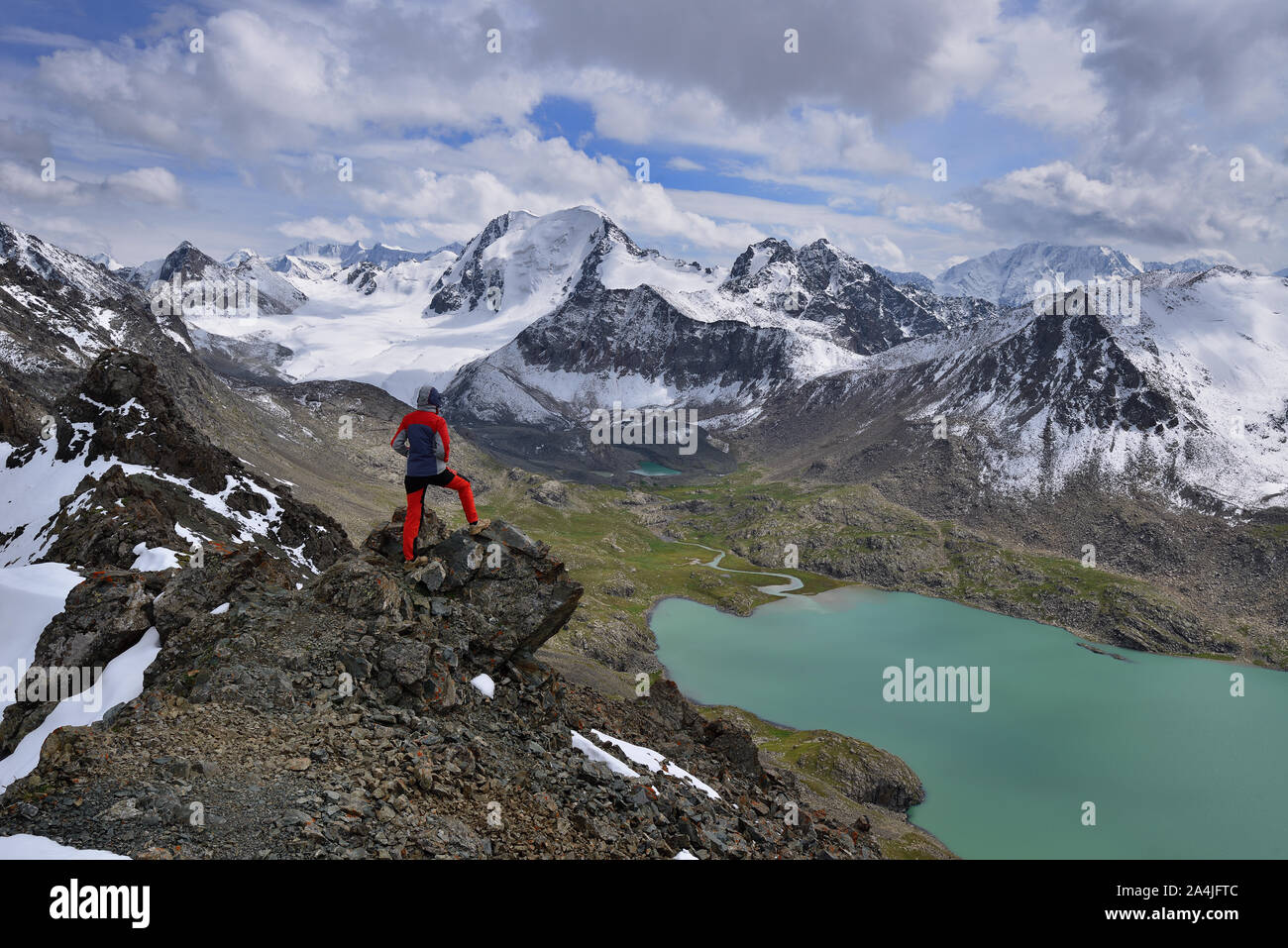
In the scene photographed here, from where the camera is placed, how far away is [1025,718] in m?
91.1

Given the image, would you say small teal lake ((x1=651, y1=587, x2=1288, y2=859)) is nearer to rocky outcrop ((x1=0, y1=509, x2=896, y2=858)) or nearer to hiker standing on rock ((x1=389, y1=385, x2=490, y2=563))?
rocky outcrop ((x1=0, y1=509, x2=896, y2=858))

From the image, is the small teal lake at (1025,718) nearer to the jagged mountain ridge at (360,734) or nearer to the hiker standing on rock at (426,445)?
the jagged mountain ridge at (360,734)

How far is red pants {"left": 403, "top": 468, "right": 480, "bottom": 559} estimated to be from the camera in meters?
21.0

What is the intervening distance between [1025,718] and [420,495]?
94.6 metres

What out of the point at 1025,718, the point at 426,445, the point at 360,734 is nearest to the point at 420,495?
the point at 426,445

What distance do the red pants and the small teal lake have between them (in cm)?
5946

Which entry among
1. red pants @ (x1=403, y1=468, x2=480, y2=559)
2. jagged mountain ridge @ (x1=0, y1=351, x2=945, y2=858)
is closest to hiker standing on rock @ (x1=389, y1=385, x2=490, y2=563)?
red pants @ (x1=403, y1=468, x2=480, y2=559)

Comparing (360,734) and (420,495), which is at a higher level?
(420,495)

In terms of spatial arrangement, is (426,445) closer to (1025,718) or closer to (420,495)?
(420,495)

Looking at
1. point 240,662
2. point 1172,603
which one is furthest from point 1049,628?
point 240,662

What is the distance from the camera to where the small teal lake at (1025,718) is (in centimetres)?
6769

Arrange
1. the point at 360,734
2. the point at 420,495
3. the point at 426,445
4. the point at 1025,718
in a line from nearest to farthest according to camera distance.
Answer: the point at 360,734
the point at 426,445
the point at 420,495
the point at 1025,718

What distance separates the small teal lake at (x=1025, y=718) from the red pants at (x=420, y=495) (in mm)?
59465

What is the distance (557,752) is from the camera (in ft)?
74.8
